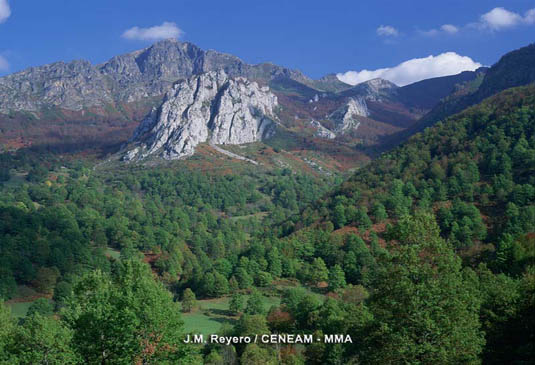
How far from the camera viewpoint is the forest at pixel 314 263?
16.4 m

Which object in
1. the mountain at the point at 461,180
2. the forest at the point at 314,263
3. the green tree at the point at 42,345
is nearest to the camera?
the forest at the point at 314,263

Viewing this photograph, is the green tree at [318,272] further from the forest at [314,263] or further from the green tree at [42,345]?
the green tree at [42,345]

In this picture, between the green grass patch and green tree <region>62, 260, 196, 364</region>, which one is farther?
the green grass patch

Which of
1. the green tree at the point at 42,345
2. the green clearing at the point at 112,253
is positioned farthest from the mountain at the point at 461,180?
the green tree at the point at 42,345

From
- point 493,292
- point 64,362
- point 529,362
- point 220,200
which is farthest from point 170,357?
point 220,200

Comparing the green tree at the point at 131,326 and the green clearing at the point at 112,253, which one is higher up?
the green tree at the point at 131,326

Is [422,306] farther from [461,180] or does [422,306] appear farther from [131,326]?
[461,180]

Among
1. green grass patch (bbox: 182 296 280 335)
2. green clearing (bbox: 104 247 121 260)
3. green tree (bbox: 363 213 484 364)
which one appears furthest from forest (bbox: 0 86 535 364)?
green grass patch (bbox: 182 296 280 335)

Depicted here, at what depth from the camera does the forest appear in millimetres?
16359

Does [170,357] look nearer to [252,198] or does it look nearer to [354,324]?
[354,324]

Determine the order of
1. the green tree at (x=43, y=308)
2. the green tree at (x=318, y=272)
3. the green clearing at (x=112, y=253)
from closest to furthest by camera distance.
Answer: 1. the green tree at (x=43, y=308)
2. the green tree at (x=318, y=272)
3. the green clearing at (x=112, y=253)

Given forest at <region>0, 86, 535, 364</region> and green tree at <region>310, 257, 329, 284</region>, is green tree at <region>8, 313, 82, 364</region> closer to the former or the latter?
forest at <region>0, 86, 535, 364</region>

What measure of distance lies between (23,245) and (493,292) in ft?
317

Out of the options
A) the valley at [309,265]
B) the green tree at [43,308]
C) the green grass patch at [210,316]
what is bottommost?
the green grass patch at [210,316]
